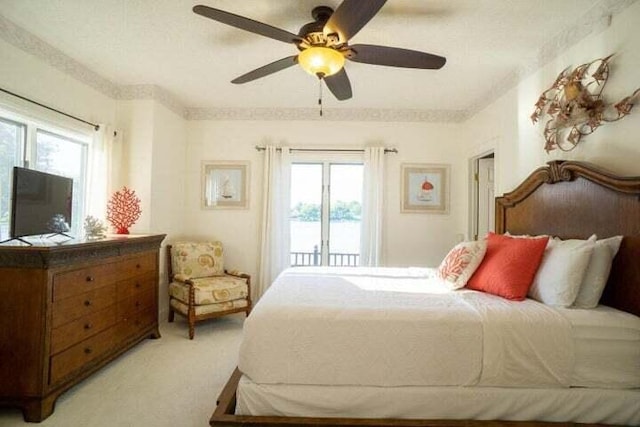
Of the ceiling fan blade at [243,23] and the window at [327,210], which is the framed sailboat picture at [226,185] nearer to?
the window at [327,210]

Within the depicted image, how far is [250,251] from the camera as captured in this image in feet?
13.7

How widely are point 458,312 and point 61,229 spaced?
2798mm

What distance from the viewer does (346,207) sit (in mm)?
4230

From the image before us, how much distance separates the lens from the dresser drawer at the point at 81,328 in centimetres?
202

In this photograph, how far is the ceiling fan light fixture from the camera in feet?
6.13

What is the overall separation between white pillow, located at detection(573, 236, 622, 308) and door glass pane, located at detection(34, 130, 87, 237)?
3948mm

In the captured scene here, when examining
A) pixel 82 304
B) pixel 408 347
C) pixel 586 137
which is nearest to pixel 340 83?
pixel 586 137

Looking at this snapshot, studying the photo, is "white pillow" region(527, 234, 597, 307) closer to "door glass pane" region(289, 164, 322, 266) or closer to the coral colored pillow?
the coral colored pillow

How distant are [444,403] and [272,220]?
9.53ft

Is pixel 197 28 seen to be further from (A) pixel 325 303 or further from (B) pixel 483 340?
(B) pixel 483 340

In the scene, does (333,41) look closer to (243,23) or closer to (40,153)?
(243,23)

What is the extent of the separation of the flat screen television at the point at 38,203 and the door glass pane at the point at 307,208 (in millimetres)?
2367

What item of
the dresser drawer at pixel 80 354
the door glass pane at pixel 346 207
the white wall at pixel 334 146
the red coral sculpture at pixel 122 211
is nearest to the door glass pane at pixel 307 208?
the door glass pane at pixel 346 207

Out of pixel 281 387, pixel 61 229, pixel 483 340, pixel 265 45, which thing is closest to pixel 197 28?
pixel 265 45
